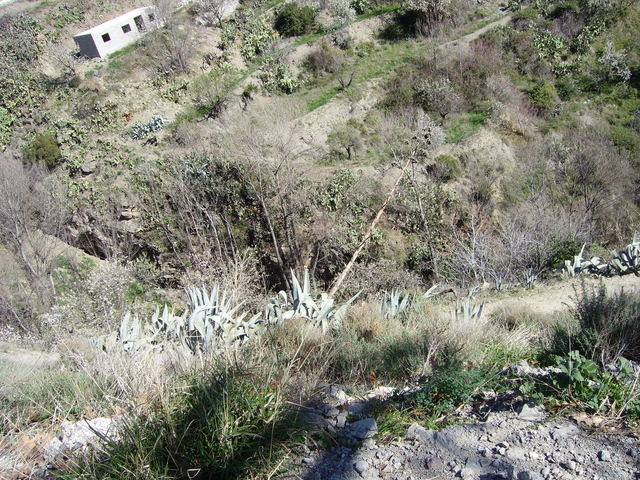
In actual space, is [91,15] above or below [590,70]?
above

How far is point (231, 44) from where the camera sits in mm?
22859

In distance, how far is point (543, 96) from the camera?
64.6 feet

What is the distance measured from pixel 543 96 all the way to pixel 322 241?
12231 mm

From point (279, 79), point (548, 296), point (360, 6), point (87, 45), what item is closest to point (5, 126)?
point (87, 45)

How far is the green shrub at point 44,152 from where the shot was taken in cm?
1688

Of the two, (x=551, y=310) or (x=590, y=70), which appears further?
(x=590, y=70)

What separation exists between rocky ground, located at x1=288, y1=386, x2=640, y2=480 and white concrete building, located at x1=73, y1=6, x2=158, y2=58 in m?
23.3

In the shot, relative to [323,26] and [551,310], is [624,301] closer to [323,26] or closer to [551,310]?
[551,310]

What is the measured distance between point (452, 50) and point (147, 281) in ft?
55.2

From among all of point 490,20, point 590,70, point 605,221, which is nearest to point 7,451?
point 605,221

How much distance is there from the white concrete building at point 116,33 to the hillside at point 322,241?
0.63m

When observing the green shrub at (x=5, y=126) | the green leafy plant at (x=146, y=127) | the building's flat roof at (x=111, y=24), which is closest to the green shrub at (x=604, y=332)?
the green leafy plant at (x=146, y=127)

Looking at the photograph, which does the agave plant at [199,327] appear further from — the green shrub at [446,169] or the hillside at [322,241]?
the green shrub at [446,169]

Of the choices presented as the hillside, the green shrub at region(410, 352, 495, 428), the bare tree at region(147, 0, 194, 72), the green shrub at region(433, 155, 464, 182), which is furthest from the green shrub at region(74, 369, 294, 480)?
the bare tree at region(147, 0, 194, 72)
